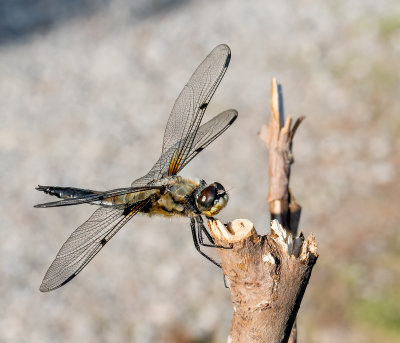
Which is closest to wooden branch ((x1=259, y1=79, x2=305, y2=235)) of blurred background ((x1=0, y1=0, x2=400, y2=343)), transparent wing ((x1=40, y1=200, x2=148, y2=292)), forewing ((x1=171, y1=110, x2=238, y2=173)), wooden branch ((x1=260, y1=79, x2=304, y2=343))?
wooden branch ((x1=260, y1=79, x2=304, y2=343))

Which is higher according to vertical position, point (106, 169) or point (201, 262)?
point (106, 169)

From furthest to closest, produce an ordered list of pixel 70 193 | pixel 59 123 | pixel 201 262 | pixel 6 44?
pixel 6 44 < pixel 59 123 < pixel 201 262 < pixel 70 193

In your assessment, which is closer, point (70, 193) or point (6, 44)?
point (70, 193)

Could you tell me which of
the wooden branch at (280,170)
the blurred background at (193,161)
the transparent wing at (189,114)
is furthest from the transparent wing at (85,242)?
the blurred background at (193,161)

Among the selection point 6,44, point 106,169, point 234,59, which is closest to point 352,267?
point 106,169

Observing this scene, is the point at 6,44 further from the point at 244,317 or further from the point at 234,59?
the point at 244,317

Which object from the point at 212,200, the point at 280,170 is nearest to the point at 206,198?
the point at 212,200

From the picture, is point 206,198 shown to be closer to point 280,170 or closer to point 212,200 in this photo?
point 212,200
